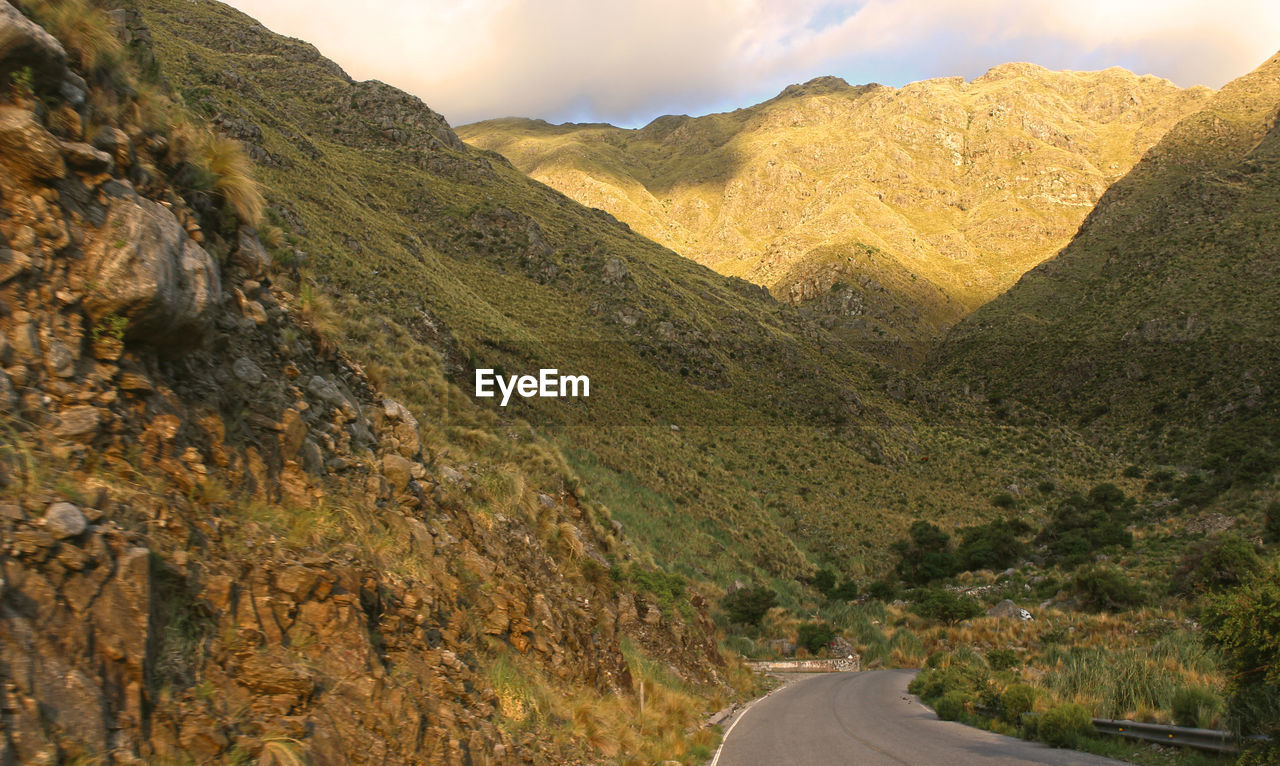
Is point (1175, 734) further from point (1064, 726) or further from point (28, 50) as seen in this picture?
point (28, 50)

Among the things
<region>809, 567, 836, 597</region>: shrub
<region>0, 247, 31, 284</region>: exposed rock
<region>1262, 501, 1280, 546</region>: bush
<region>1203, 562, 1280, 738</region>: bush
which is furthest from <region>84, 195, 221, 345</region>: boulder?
<region>809, 567, 836, 597</region>: shrub

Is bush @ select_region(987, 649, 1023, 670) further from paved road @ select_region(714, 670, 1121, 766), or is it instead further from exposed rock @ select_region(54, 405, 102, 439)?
exposed rock @ select_region(54, 405, 102, 439)

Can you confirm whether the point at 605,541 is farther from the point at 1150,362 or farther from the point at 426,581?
the point at 1150,362

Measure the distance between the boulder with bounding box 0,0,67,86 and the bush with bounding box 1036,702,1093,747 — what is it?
50.6 ft

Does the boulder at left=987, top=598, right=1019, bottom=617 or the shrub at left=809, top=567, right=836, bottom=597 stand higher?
the boulder at left=987, top=598, right=1019, bottom=617

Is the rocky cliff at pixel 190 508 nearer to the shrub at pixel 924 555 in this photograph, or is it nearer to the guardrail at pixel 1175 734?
the guardrail at pixel 1175 734

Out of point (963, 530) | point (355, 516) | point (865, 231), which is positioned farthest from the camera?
point (865, 231)

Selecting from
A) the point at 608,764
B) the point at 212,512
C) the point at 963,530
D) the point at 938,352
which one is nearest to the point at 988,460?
the point at 963,530

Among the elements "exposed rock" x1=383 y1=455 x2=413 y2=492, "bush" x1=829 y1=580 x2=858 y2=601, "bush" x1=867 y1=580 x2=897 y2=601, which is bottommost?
"bush" x1=867 y1=580 x2=897 y2=601

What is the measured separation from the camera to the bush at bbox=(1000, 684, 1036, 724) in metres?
12.8

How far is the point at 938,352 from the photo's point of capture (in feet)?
310

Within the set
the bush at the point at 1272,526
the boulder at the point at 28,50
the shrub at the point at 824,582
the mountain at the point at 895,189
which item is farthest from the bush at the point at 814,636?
the mountain at the point at 895,189

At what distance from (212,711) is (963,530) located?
56.8m

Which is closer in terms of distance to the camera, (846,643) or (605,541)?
(605,541)
